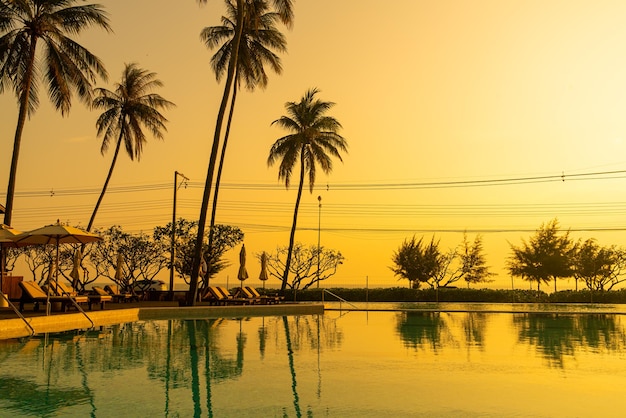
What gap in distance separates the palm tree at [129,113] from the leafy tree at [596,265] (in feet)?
108

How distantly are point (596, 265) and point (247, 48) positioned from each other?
3336 cm

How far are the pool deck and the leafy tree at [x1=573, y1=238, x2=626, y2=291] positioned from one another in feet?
98.8

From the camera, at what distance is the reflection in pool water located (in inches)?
348

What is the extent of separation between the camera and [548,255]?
5016 centimetres

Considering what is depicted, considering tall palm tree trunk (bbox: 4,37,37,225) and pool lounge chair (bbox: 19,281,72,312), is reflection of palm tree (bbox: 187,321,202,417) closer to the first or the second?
pool lounge chair (bbox: 19,281,72,312)

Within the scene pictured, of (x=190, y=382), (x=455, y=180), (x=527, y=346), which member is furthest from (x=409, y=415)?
(x=455, y=180)

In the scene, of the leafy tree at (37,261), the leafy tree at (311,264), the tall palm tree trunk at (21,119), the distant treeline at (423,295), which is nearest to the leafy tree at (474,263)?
the distant treeline at (423,295)

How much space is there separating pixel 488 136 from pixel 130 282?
24.3m

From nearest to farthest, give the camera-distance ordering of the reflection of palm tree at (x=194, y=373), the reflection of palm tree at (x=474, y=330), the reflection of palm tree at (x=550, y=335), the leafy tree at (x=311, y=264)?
the reflection of palm tree at (x=194, y=373) → the reflection of palm tree at (x=550, y=335) → the reflection of palm tree at (x=474, y=330) → the leafy tree at (x=311, y=264)

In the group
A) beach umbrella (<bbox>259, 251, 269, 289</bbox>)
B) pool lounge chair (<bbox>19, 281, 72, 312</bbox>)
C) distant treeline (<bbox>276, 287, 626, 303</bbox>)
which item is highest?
beach umbrella (<bbox>259, 251, 269, 289</bbox>)

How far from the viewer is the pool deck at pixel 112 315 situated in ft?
53.7

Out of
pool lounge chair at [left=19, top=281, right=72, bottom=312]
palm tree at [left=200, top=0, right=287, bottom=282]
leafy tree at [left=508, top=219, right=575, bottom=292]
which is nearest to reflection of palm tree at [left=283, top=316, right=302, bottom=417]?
pool lounge chair at [left=19, top=281, right=72, bottom=312]

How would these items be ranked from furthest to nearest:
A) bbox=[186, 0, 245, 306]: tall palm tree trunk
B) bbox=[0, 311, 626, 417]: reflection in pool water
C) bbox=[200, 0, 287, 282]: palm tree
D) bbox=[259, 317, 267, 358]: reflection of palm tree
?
bbox=[200, 0, 287, 282]: palm tree < bbox=[186, 0, 245, 306]: tall palm tree trunk < bbox=[259, 317, 267, 358]: reflection of palm tree < bbox=[0, 311, 626, 417]: reflection in pool water

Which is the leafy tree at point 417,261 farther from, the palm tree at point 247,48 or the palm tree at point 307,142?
the palm tree at point 247,48
